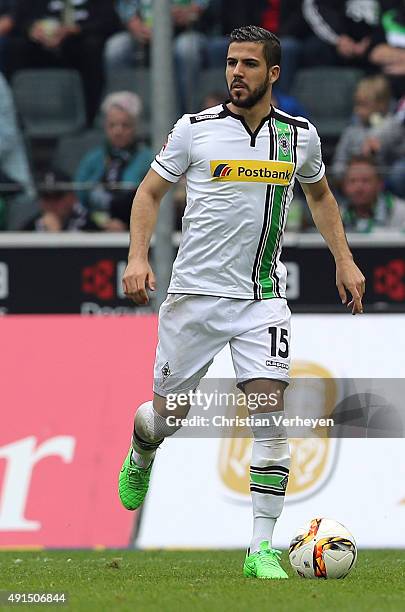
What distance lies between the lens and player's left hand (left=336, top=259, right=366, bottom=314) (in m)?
6.94

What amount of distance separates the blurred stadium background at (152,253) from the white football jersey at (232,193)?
7.85 ft

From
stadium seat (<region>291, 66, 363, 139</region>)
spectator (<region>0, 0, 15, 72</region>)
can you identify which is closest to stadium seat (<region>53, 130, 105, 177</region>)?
spectator (<region>0, 0, 15, 72</region>)

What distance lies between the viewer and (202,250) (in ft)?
22.5

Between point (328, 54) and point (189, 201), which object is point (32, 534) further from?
point (328, 54)

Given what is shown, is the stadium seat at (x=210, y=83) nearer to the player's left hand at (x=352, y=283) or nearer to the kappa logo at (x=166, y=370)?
the player's left hand at (x=352, y=283)

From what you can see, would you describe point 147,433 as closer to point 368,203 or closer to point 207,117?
point 207,117

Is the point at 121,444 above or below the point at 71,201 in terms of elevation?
below

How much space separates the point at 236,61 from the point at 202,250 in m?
0.89

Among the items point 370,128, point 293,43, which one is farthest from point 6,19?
point 370,128

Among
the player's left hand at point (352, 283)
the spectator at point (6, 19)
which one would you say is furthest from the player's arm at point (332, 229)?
the spectator at point (6, 19)

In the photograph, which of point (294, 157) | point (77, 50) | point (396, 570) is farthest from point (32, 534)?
point (77, 50)

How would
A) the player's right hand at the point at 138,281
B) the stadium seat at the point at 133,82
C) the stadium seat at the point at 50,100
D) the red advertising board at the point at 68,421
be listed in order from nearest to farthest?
the player's right hand at the point at 138,281
the red advertising board at the point at 68,421
the stadium seat at the point at 133,82
the stadium seat at the point at 50,100

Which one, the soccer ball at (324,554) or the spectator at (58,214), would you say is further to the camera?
the spectator at (58,214)

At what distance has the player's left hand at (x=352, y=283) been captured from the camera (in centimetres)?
694
